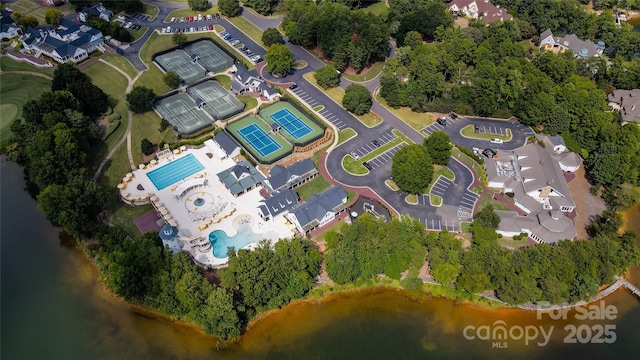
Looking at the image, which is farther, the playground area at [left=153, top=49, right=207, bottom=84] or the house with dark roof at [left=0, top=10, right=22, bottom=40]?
the house with dark roof at [left=0, top=10, right=22, bottom=40]

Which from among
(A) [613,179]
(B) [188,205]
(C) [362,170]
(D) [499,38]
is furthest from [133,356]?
(D) [499,38]

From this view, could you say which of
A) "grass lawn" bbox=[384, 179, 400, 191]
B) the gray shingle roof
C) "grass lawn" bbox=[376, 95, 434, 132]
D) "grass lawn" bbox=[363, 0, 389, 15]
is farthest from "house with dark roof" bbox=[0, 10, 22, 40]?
"grass lawn" bbox=[384, 179, 400, 191]

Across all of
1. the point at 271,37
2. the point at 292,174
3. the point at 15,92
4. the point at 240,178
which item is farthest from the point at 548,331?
the point at 15,92

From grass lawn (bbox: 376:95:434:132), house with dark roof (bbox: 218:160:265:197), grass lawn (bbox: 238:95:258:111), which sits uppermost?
grass lawn (bbox: 376:95:434:132)

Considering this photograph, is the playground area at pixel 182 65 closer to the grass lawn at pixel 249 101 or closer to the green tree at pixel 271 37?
the grass lawn at pixel 249 101

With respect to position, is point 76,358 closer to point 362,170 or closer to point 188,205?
point 188,205

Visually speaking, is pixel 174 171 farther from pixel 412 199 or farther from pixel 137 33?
pixel 137 33

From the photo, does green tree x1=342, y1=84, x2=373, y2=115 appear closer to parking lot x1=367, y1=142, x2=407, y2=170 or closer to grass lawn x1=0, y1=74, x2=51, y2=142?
parking lot x1=367, y1=142, x2=407, y2=170
